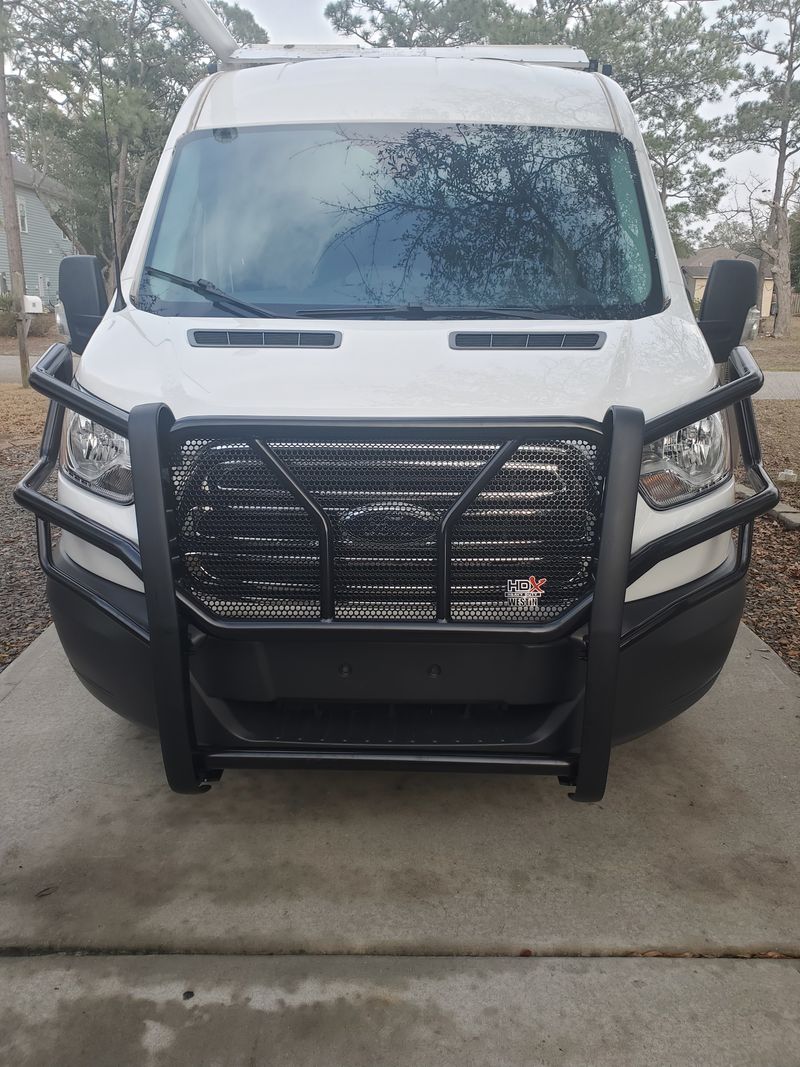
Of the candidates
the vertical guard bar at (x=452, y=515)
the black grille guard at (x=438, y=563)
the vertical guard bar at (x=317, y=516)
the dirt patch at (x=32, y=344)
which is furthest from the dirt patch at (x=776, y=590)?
the dirt patch at (x=32, y=344)

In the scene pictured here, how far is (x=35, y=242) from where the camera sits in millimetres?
44219

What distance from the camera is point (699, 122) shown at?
3019cm

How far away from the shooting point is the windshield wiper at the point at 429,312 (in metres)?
3.23

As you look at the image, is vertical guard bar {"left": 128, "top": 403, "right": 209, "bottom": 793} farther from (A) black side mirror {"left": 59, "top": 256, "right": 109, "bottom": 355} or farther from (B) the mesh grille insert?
(A) black side mirror {"left": 59, "top": 256, "right": 109, "bottom": 355}

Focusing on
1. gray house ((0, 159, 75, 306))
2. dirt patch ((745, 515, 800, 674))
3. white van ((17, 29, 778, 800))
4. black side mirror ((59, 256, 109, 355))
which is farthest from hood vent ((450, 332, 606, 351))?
gray house ((0, 159, 75, 306))

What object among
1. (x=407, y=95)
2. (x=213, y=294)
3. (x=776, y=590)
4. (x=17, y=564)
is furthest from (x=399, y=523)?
(x=17, y=564)

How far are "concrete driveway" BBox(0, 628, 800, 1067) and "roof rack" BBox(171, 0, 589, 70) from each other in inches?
132

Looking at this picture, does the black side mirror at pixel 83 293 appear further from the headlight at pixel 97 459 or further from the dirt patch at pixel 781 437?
the dirt patch at pixel 781 437

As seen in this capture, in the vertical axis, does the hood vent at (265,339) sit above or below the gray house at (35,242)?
above

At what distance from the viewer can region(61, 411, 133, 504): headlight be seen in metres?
2.79

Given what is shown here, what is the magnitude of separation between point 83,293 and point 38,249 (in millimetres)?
45824

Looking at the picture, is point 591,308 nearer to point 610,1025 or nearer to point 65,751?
point 610,1025

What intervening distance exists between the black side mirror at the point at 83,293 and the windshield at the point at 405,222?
346mm

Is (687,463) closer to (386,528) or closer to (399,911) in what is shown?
(386,528)
